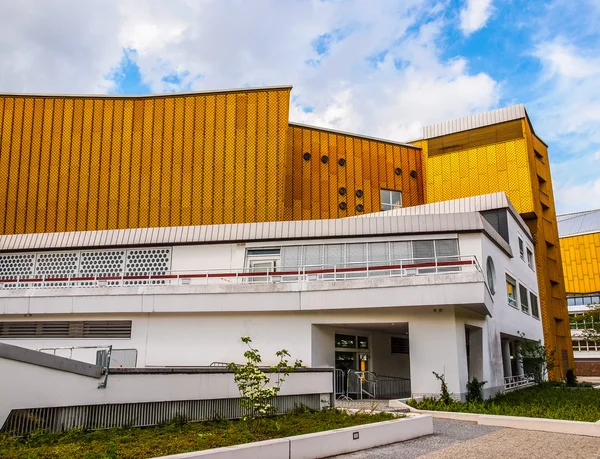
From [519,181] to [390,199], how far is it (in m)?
8.35

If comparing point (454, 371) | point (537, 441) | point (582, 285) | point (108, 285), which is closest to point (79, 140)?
point (108, 285)

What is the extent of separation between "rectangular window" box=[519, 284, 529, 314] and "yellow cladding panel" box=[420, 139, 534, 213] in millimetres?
5722

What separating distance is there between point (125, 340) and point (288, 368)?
1112cm

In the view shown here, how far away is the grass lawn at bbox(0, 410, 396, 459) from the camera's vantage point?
340 inches

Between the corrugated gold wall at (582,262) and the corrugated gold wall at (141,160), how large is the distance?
4979 centimetres

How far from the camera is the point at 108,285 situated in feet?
76.2

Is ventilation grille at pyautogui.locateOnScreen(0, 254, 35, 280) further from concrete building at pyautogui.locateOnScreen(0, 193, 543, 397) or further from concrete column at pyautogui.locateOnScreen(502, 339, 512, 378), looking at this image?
concrete column at pyautogui.locateOnScreen(502, 339, 512, 378)

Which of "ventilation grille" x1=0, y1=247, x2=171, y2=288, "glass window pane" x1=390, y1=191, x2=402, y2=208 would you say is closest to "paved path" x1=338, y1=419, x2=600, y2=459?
"ventilation grille" x1=0, y1=247, x2=171, y2=288

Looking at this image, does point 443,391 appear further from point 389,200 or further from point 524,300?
point 389,200

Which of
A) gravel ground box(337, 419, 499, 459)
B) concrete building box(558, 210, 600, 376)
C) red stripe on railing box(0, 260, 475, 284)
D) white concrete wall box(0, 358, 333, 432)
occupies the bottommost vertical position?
gravel ground box(337, 419, 499, 459)

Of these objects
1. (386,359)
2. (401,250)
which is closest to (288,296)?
(401,250)

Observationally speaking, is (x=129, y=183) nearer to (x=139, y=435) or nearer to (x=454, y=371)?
(x=454, y=371)

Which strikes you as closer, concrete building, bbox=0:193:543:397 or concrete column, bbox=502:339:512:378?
concrete building, bbox=0:193:543:397

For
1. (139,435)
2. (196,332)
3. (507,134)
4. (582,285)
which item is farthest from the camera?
(582,285)
